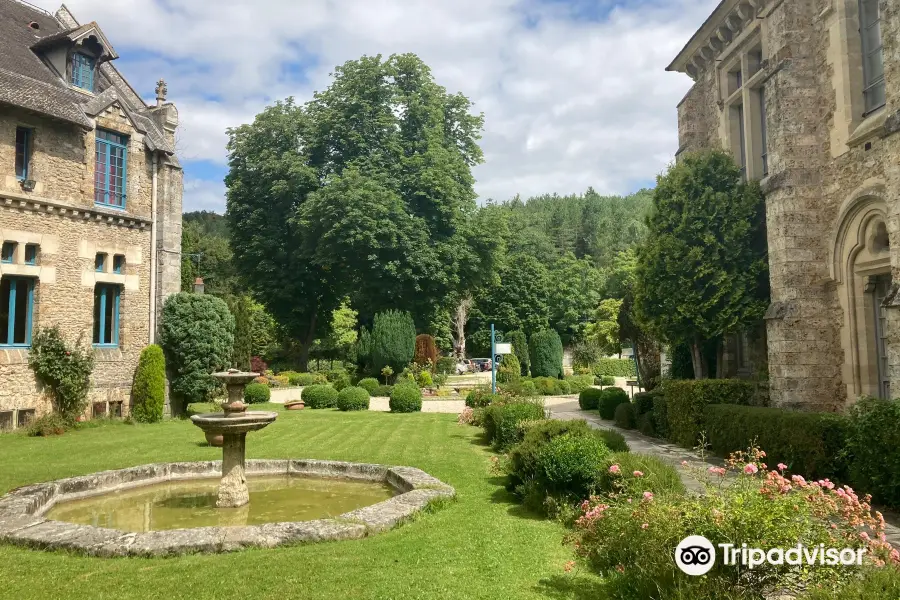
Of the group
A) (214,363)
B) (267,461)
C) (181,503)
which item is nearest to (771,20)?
(267,461)

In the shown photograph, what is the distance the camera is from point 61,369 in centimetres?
1730

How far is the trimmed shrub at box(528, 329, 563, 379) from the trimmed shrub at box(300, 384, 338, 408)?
18351mm

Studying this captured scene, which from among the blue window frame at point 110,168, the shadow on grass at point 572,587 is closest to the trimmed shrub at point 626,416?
the shadow on grass at point 572,587

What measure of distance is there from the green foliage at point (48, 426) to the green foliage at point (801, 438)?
16.5 metres

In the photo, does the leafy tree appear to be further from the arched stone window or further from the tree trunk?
the arched stone window

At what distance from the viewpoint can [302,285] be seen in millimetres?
37906

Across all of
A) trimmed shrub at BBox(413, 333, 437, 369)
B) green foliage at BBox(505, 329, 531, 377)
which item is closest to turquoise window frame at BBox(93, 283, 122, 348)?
trimmed shrub at BBox(413, 333, 437, 369)

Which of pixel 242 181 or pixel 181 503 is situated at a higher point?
pixel 242 181

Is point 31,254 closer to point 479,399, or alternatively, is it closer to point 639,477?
point 479,399

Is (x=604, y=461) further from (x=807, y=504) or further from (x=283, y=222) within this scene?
(x=283, y=222)

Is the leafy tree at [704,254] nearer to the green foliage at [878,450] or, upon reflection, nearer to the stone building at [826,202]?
the stone building at [826,202]

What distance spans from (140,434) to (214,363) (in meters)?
4.27

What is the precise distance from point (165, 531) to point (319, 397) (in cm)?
1923

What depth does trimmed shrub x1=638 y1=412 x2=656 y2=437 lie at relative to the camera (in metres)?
17.1
